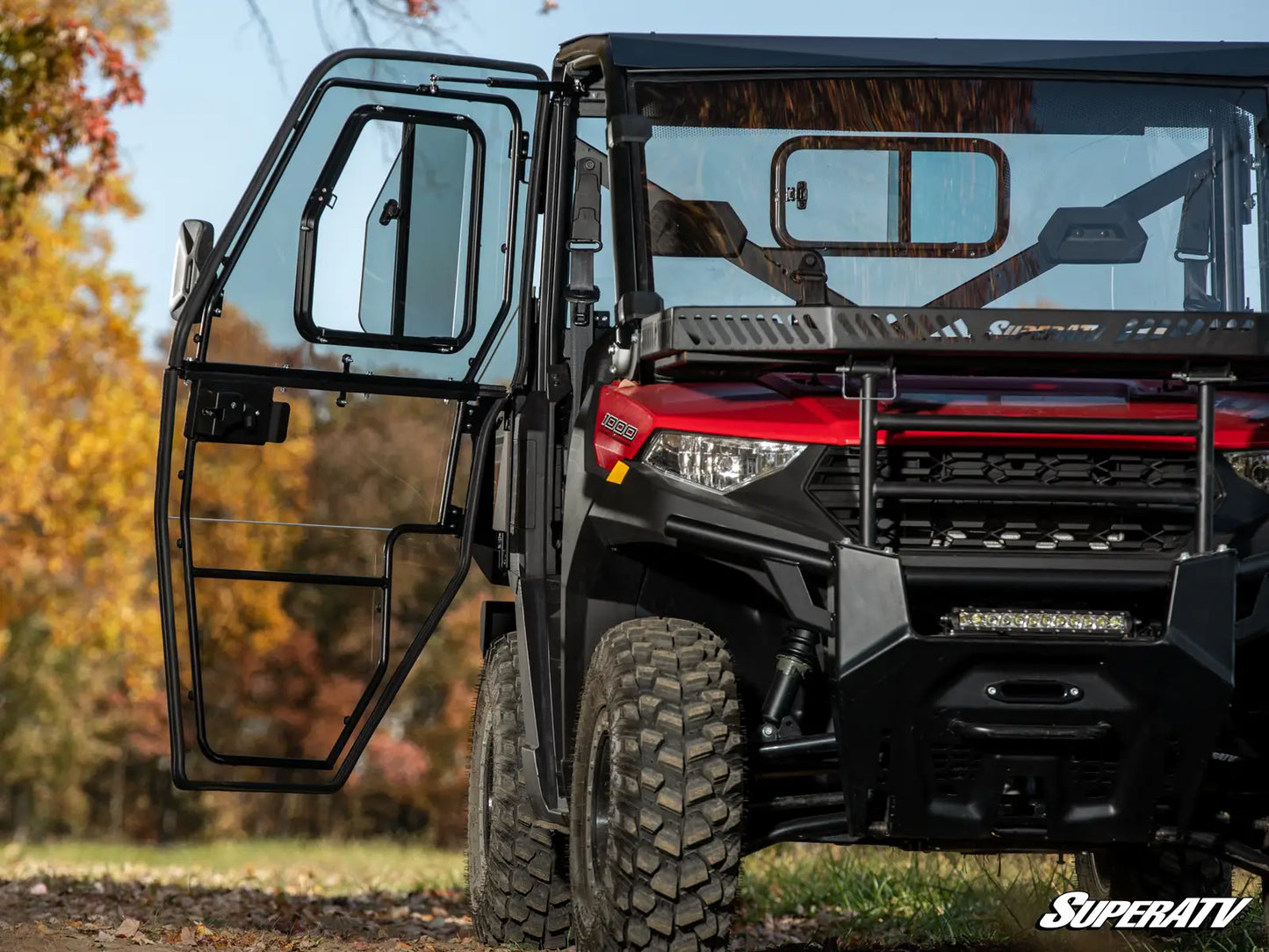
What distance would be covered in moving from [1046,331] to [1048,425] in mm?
209

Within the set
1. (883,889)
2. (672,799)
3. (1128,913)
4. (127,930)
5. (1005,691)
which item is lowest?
(883,889)

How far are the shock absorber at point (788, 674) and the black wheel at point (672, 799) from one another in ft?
0.39

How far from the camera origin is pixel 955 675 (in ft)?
13.0

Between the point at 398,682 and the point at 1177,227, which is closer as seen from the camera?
the point at 1177,227

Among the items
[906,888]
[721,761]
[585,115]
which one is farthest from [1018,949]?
[585,115]

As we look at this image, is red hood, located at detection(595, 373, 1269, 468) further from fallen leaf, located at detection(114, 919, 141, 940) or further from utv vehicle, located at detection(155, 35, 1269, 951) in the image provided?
fallen leaf, located at detection(114, 919, 141, 940)

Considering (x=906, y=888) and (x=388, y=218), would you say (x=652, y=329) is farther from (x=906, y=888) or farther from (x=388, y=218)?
(x=906, y=888)

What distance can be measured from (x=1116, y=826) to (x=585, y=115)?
2769 millimetres

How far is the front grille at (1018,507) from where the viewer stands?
4.14 m

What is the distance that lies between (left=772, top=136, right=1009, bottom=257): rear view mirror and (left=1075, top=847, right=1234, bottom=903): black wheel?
2628mm

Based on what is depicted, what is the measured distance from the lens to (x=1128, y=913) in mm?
4734

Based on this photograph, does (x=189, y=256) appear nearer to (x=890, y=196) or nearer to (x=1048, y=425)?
(x=890, y=196)

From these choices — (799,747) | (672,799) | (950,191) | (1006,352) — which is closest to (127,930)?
(672,799)

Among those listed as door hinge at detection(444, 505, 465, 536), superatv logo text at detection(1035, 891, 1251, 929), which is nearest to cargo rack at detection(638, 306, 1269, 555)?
superatv logo text at detection(1035, 891, 1251, 929)
